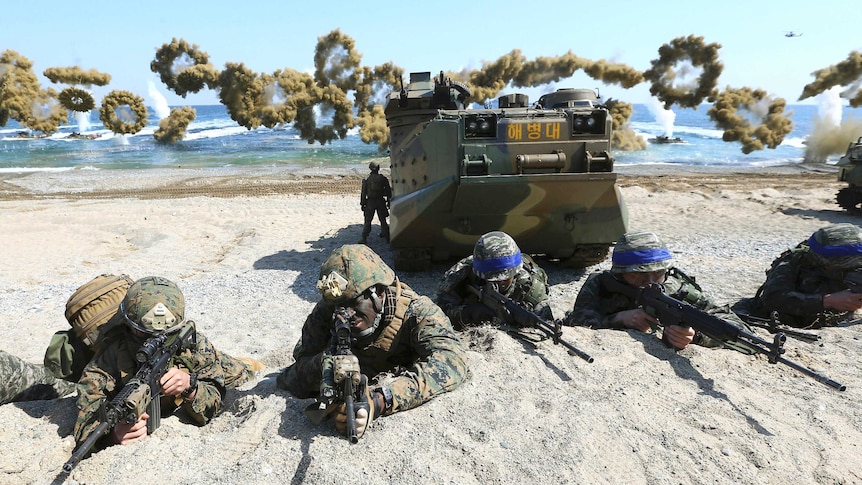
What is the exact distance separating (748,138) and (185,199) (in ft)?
87.8

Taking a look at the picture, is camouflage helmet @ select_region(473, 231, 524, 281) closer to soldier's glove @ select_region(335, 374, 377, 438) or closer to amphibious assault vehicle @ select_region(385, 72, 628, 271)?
soldier's glove @ select_region(335, 374, 377, 438)

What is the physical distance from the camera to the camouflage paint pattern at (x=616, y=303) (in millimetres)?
3950

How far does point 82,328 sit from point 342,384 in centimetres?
185

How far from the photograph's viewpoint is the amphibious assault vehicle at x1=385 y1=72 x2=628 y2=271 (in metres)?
6.64

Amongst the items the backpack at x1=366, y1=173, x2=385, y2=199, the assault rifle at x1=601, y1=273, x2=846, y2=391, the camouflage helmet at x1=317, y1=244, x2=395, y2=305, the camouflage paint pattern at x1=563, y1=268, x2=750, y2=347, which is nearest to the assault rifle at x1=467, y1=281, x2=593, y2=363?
the camouflage paint pattern at x1=563, y1=268, x2=750, y2=347

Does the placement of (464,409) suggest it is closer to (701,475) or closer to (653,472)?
(653,472)

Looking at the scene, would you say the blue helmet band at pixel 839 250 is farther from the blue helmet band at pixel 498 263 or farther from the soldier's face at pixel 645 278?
the blue helmet band at pixel 498 263

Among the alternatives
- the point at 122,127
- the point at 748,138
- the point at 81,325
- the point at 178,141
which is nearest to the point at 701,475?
the point at 81,325

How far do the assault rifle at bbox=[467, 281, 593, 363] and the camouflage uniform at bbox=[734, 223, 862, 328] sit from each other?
2343mm

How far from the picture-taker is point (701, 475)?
102 inches

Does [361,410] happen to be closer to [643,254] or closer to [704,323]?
[704,323]

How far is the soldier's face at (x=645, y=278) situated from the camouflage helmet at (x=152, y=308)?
3.02 m

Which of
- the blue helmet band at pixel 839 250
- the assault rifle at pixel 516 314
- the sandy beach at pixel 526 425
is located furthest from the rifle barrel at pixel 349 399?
the blue helmet band at pixel 839 250

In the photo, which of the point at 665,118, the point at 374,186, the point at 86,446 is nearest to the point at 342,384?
the point at 86,446
